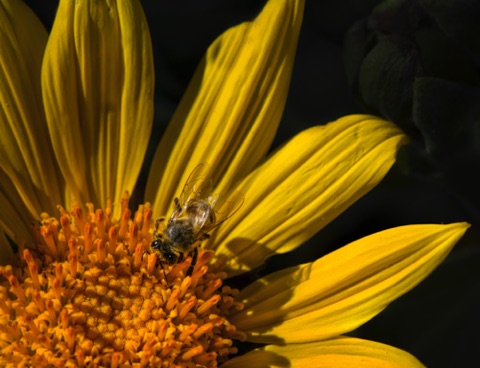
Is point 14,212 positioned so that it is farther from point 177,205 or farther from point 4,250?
point 177,205

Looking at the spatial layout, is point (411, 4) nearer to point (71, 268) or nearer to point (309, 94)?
point (309, 94)

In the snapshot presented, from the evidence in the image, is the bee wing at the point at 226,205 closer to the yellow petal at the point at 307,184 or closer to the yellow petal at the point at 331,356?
the yellow petal at the point at 307,184

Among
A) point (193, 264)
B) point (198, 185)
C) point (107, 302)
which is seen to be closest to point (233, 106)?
point (198, 185)

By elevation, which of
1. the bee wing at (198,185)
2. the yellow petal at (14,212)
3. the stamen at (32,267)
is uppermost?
the bee wing at (198,185)

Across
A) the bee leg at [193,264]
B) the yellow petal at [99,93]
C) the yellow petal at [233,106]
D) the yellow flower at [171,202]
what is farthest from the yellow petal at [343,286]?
the yellow petal at [99,93]

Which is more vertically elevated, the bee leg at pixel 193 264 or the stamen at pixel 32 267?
the bee leg at pixel 193 264

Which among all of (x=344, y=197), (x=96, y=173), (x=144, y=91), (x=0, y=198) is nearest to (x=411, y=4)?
(x=344, y=197)
